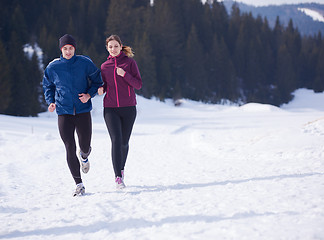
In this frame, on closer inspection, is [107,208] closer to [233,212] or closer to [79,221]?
[79,221]

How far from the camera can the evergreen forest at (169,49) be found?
2962cm

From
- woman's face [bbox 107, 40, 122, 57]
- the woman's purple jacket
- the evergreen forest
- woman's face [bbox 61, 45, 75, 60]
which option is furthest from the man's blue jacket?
the evergreen forest

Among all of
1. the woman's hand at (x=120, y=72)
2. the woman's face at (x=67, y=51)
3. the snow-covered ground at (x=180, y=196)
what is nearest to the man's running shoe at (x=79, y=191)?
the snow-covered ground at (x=180, y=196)

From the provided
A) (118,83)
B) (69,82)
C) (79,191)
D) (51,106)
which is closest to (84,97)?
(69,82)

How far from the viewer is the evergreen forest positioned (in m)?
29.6

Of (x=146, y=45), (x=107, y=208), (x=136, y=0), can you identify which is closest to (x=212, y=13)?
(x=136, y=0)

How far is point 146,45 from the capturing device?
4075 centimetres

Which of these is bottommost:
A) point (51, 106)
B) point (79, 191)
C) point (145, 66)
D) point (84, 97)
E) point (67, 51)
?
point (79, 191)

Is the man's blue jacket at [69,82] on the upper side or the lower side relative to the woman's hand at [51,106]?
upper

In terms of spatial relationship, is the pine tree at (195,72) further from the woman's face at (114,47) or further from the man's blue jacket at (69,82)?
the man's blue jacket at (69,82)

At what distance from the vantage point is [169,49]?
47688 millimetres

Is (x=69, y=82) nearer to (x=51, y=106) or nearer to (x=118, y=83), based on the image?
(x=51, y=106)

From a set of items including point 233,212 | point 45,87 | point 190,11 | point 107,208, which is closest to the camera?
point 233,212

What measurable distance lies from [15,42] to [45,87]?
3004cm
